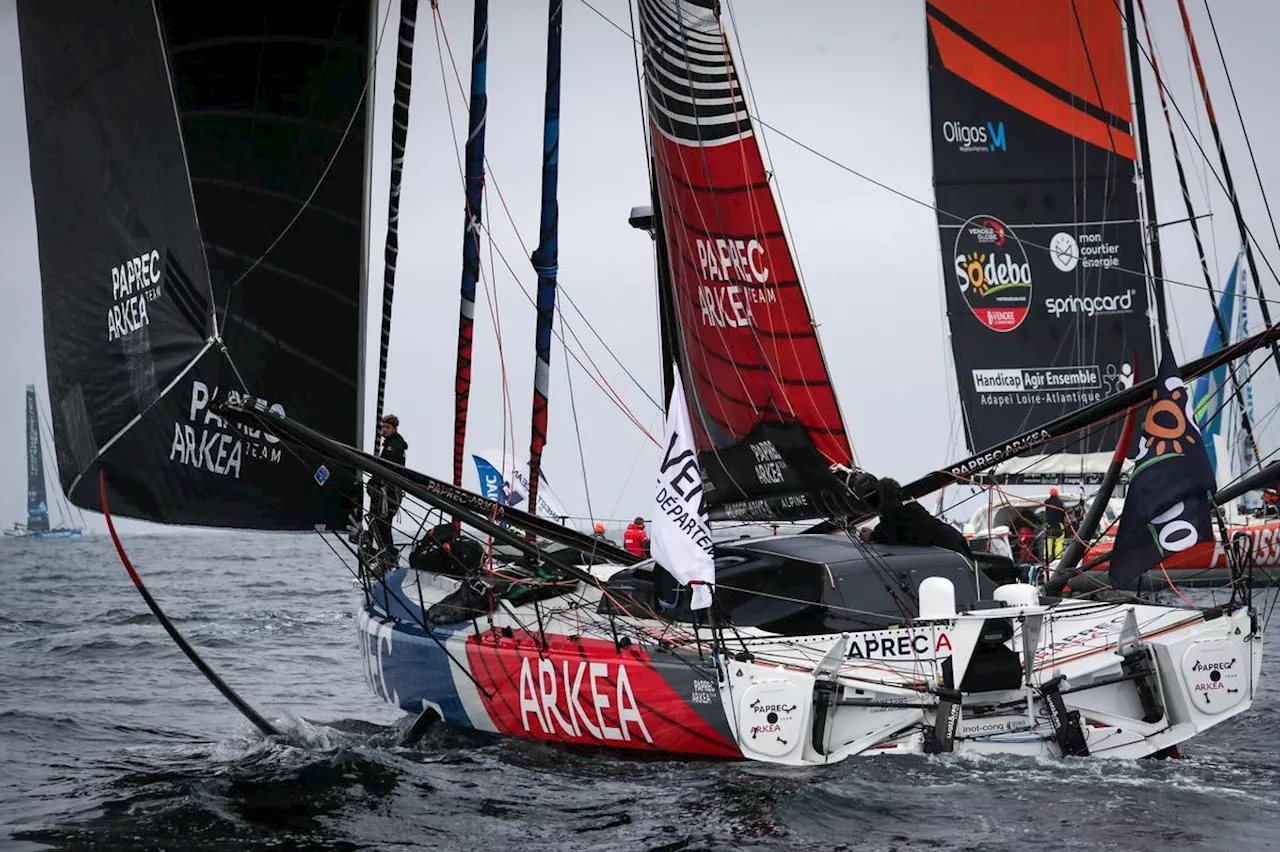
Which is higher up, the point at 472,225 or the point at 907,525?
the point at 472,225

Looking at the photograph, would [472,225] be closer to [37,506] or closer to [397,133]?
[397,133]

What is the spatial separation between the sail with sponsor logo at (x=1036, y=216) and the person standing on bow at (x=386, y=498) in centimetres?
1123

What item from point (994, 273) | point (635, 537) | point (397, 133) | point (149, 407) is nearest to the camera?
point (149, 407)

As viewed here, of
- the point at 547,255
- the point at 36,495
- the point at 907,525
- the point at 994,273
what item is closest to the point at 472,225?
the point at 547,255

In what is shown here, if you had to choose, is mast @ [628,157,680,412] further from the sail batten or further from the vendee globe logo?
the vendee globe logo

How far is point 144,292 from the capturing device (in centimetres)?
830

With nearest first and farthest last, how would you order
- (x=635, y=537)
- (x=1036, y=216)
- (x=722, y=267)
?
(x=722, y=267) → (x=635, y=537) → (x=1036, y=216)

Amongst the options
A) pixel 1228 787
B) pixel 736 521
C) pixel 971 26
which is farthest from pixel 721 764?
pixel 971 26

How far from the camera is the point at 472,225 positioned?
40.2 ft

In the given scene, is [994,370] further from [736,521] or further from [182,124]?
[182,124]

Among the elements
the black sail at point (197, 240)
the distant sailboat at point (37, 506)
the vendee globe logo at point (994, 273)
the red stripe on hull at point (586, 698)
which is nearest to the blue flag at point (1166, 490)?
the red stripe on hull at point (586, 698)

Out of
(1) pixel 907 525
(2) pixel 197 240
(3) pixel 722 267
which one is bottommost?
(1) pixel 907 525

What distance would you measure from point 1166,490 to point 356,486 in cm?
471

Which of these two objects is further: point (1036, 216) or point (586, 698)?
point (1036, 216)
